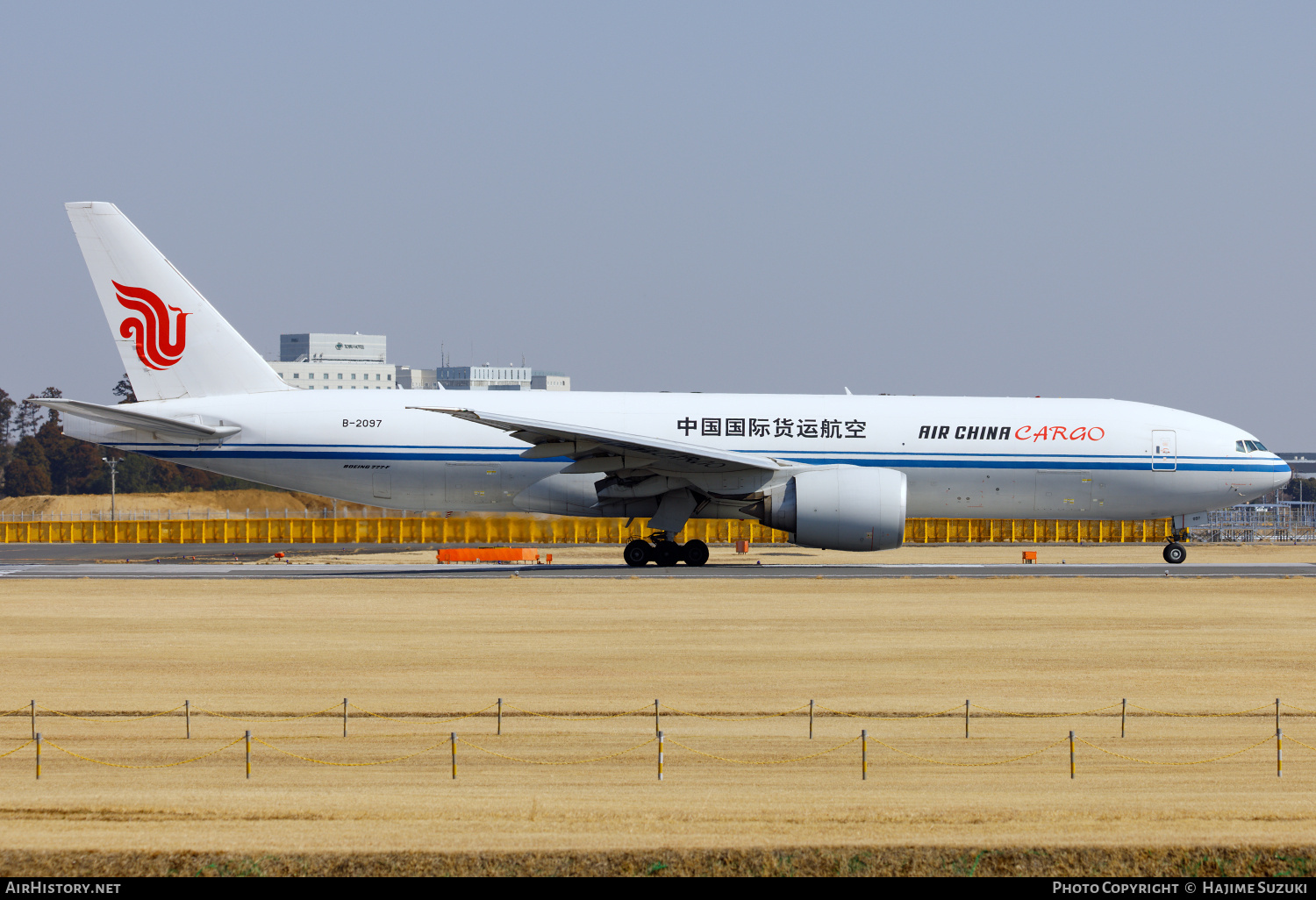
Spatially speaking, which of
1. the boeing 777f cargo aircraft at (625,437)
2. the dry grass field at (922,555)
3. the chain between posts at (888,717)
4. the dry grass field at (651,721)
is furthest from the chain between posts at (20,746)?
the dry grass field at (922,555)

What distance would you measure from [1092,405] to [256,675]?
85.1ft

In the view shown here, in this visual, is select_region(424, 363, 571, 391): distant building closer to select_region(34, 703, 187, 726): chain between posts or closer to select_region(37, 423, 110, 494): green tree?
select_region(37, 423, 110, 494): green tree

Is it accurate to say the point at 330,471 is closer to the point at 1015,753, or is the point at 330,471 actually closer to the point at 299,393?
the point at 299,393

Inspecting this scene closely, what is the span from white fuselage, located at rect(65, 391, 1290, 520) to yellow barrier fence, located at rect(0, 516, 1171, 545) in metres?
14.6

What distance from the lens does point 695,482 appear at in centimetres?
3077

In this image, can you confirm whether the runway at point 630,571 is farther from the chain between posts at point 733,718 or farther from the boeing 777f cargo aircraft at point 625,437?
the chain between posts at point 733,718

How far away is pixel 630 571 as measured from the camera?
30.6 meters

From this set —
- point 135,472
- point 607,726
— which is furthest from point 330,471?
point 135,472

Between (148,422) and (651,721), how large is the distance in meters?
21.5

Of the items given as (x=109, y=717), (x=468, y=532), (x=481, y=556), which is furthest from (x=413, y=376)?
(x=109, y=717)

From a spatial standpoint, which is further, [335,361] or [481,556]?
[335,361]

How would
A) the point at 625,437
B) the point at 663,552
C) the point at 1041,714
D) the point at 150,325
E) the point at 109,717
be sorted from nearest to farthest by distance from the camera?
the point at 109,717, the point at 1041,714, the point at 625,437, the point at 663,552, the point at 150,325

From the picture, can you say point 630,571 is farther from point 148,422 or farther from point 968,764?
point 968,764

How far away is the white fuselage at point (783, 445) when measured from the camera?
31703mm
